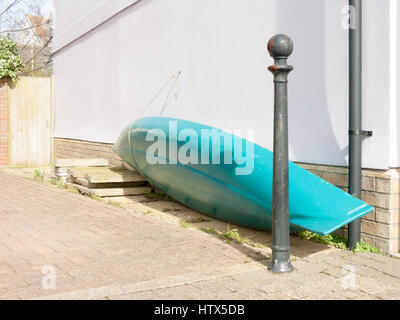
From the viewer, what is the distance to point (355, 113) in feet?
14.0

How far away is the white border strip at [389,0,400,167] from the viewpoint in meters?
4.11

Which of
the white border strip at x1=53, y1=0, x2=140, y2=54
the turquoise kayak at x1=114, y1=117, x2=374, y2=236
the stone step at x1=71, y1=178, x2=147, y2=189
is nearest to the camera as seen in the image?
the turquoise kayak at x1=114, y1=117, x2=374, y2=236

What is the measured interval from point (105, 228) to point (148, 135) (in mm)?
1549

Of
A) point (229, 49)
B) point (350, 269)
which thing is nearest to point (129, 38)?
point (229, 49)

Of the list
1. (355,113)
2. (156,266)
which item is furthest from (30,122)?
(355,113)

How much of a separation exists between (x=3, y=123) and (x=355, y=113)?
962 centimetres

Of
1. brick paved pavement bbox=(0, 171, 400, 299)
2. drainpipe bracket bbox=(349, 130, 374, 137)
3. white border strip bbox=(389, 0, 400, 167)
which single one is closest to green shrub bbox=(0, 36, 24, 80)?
brick paved pavement bbox=(0, 171, 400, 299)

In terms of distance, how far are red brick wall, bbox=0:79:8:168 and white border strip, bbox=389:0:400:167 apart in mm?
9845

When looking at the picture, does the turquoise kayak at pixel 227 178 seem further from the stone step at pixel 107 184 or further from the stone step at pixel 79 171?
the stone step at pixel 79 171

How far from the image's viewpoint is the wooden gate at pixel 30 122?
1191 cm

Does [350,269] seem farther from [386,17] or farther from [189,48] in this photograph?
[189,48]

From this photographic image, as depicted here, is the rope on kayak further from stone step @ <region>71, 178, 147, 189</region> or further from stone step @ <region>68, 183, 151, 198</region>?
stone step @ <region>68, 183, 151, 198</region>

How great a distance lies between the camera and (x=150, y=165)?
21.6ft

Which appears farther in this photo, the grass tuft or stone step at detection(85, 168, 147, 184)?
stone step at detection(85, 168, 147, 184)
